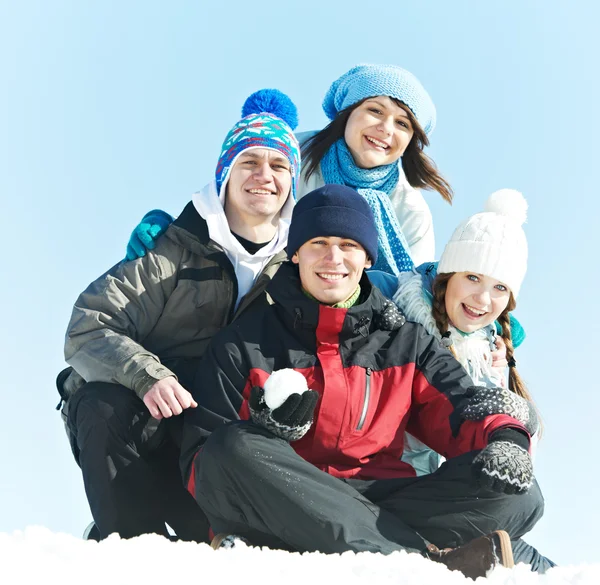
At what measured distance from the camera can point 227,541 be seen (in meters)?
3.21

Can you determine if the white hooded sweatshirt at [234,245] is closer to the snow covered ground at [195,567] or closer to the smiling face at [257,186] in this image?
the smiling face at [257,186]

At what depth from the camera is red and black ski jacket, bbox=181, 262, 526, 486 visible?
3.57 m

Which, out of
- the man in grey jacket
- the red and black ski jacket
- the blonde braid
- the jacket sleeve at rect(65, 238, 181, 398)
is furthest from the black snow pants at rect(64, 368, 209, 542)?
the blonde braid

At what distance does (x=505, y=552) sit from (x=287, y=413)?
860mm

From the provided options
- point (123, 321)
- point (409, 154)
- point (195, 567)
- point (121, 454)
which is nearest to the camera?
point (195, 567)

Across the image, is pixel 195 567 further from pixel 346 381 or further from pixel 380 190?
pixel 380 190

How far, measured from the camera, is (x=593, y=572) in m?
2.72

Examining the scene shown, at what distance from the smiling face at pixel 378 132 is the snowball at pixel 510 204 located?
94 cm

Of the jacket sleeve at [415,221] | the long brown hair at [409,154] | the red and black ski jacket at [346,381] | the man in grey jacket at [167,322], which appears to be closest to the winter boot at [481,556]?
the red and black ski jacket at [346,381]

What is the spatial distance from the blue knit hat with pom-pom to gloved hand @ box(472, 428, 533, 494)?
1.74 metres

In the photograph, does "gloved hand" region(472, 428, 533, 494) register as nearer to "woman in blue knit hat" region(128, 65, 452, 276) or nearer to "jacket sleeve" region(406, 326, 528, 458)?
"jacket sleeve" region(406, 326, 528, 458)

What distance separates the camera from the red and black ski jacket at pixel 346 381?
357 cm

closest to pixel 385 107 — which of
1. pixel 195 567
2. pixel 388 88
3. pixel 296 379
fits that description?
pixel 388 88

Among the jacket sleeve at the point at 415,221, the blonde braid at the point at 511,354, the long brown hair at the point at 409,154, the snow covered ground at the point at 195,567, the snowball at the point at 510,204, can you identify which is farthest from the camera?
the long brown hair at the point at 409,154
